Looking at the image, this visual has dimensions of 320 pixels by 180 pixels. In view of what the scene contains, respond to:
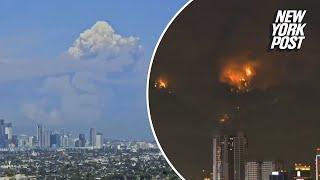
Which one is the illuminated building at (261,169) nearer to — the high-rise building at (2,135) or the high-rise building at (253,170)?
the high-rise building at (253,170)

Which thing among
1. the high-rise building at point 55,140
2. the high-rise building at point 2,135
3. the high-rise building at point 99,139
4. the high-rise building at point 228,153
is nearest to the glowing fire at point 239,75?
the high-rise building at point 228,153

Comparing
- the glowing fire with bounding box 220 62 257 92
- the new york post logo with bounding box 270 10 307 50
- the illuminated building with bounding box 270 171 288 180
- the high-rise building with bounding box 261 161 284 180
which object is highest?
the new york post logo with bounding box 270 10 307 50

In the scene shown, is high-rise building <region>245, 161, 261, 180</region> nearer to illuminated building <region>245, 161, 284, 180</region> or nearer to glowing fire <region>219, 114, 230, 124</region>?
illuminated building <region>245, 161, 284, 180</region>

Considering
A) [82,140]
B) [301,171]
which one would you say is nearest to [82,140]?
[82,140]

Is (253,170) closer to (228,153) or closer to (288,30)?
(228,153)

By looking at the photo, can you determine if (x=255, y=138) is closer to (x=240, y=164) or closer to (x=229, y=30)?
(x=240, y=164)

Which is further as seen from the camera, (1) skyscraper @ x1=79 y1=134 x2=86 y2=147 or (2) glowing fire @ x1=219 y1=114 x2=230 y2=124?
(2) glowing fire @ x1=219 y1=114 x2=230 y2=124

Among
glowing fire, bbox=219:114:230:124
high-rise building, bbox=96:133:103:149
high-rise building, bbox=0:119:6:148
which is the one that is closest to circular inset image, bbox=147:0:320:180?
glowing fire, bbox=219:114:230:124
